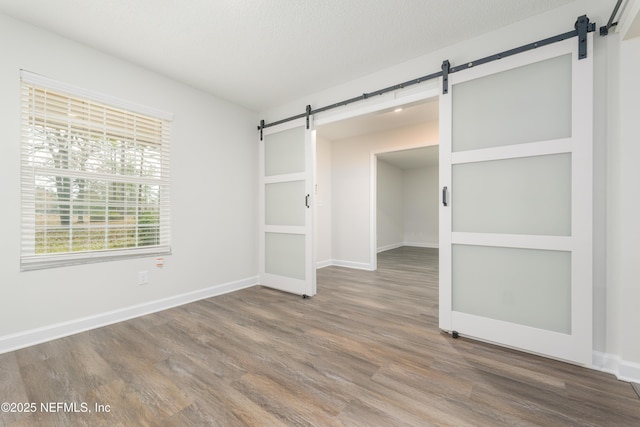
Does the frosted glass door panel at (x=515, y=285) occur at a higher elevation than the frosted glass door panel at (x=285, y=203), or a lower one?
lower

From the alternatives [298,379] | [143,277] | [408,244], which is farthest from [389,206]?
[298,379]

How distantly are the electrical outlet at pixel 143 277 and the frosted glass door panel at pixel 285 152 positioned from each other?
1.90m

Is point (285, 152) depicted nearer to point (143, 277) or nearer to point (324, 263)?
point (143, 277)

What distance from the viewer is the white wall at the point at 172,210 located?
2023mm

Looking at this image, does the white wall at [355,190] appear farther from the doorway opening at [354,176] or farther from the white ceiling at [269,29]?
the white ceiling at [269,29]

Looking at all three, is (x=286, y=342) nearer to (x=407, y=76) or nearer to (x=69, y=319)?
(x=69, y=319)

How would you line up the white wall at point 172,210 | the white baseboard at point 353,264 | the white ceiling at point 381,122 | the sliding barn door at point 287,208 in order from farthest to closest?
the white baseboard at point 353,264, the white ceiling at point 381,122, the sliding barn door at point 287,208, the white wall at point 172,210

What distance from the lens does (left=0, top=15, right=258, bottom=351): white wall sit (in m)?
2.02

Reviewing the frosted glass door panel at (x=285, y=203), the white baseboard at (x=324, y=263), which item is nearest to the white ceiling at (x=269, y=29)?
the frosted glass door panel at (x=285, y=203)

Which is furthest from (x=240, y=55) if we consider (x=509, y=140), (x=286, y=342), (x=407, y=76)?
(x=286, y=342)

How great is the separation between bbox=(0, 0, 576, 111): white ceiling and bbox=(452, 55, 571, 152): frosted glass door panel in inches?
17.5

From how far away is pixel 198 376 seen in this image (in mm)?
1677

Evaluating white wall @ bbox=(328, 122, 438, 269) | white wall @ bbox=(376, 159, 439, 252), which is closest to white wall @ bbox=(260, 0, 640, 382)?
white wall @ bbox=(328, 122, 438, 269)

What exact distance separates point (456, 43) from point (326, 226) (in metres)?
3.63
